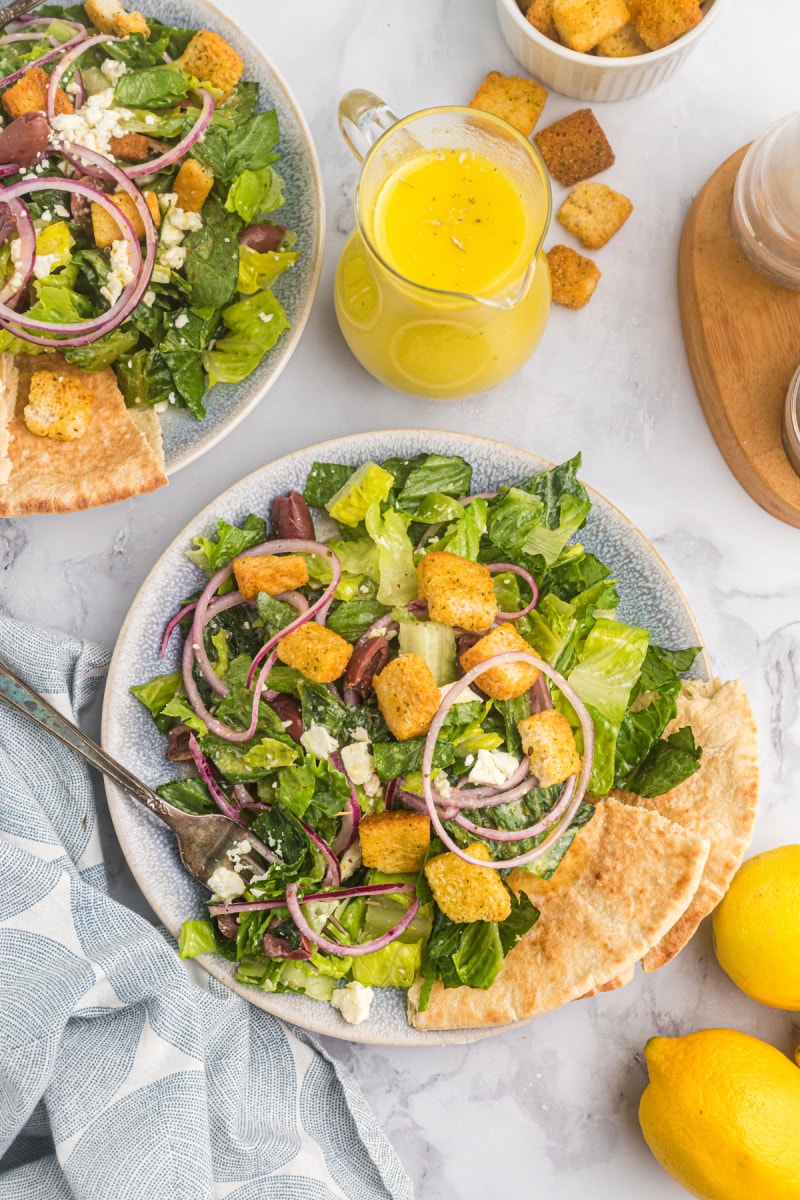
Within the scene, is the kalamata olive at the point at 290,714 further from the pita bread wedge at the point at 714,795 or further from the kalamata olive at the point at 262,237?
the kalamata olive at the point at 262,237

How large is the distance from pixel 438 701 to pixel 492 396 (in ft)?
3.11

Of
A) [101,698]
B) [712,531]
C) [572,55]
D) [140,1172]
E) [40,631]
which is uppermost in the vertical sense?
[572,55]

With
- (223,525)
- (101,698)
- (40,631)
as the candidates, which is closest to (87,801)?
(101,698)

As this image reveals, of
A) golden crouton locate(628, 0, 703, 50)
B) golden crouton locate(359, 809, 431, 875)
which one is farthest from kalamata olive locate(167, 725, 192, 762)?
golden crouton locate(628, 0, 703, 50)

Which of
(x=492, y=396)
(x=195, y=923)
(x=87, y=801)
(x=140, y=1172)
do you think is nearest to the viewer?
(x=140, y=1172)

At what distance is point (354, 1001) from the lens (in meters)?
2.38

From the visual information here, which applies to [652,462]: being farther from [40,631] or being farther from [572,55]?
[40,631]

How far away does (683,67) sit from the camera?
2.81m

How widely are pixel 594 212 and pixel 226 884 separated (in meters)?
1.99

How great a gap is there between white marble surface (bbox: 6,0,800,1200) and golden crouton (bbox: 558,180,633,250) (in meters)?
0.07

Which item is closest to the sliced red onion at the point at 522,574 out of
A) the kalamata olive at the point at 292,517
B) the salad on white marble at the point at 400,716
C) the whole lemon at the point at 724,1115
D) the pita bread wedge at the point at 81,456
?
the salad on white marble at the point at 400,716

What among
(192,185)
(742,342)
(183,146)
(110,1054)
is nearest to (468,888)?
(110,1054)

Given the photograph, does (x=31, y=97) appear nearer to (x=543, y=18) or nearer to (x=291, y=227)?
(x=291, y=227)

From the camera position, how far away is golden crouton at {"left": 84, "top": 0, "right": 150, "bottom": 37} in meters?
2.49
